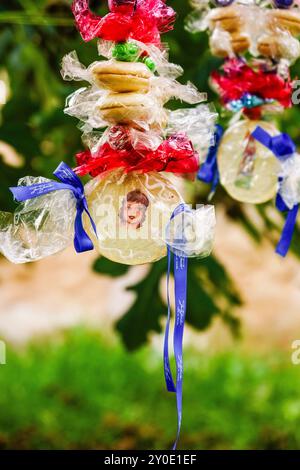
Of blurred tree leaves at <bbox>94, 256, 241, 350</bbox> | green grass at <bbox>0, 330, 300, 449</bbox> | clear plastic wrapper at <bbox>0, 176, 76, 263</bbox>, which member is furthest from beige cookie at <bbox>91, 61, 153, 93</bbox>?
green grass at <bbox>0, 330, 300, 449</bbox>

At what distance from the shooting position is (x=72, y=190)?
0.68m

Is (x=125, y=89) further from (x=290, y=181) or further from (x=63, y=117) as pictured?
(x=63, y=117)

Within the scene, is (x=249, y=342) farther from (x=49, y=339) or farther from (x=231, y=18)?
(x=231, y=18)

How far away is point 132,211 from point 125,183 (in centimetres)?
3

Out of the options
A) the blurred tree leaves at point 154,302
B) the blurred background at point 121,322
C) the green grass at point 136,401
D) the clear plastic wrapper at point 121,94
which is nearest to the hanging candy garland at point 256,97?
the clear plastic wrapper at point 121,94

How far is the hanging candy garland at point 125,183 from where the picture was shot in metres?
0.67

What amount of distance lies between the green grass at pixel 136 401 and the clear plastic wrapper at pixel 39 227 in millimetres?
1868

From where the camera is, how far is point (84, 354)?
3072 mm

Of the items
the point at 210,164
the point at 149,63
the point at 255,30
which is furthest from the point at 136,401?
the point at 149,63

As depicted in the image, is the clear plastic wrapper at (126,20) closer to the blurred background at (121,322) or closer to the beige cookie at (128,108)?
the beige cookie at (128,108)

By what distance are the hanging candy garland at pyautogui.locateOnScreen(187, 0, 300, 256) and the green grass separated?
5.81ft

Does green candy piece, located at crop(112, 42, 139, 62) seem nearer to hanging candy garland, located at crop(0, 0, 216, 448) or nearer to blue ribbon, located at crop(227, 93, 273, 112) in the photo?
hanging candy garland, located at crop(0, 0, 216, 448)

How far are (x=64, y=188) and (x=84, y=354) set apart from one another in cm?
247
